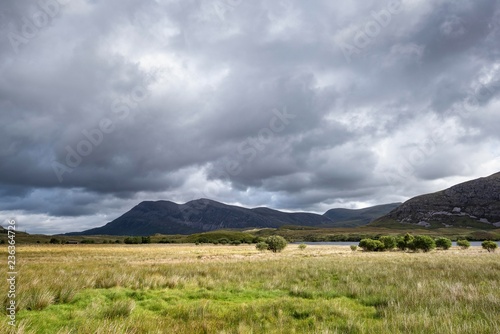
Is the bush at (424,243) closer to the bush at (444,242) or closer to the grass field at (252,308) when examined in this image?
the bush at (444,242)

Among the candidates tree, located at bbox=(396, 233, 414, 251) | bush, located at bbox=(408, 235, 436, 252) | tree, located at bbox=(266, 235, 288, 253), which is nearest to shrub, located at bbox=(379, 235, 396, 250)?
tree, located at bbox=(396, 233, 414, 251)

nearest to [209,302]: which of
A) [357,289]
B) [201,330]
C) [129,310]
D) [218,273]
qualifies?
[129,310]

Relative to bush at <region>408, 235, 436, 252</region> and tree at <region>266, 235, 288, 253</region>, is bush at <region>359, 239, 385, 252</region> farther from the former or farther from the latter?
tree at <region>266, 235, 288, 253</region>

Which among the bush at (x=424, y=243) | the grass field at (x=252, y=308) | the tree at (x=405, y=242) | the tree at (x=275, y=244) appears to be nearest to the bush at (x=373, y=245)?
the tree at (x=405, y=242)

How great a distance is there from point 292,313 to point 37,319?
848cm

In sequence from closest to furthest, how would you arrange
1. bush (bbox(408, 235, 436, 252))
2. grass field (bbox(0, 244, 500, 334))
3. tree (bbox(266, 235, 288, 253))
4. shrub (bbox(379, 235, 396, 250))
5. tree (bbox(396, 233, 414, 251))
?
grass field (bbox(0, 244, 500, 334)) < bush (bbox(408, 235, 436, 252)) < tree (bbox(396, 233, 414, 251)) < tree (bbox(266, 235, 288, 253)) < shrub (bbox(379, 235, 396, 250))

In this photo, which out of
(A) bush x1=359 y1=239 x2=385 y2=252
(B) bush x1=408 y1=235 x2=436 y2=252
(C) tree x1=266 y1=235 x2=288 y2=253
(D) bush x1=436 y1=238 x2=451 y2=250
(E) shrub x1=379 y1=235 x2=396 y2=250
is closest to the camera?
(B) bush x1=408 y1=235 x2=436 y2=252

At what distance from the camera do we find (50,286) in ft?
47.8

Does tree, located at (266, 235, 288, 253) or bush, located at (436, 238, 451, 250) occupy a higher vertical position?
tree, located at (266, 235, 288, 253)

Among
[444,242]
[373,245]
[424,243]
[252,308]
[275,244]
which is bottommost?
[444,242]

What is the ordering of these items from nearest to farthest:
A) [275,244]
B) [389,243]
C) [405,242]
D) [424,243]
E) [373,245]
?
[424,243]
[405,242]
[275,244]
[373,245]
[389,243]

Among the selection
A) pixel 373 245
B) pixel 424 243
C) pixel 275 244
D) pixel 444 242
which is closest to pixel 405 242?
pixel 424 243

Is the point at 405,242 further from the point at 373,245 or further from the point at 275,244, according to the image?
the point at 275,244

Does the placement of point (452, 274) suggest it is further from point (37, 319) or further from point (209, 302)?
point (37, 319)
